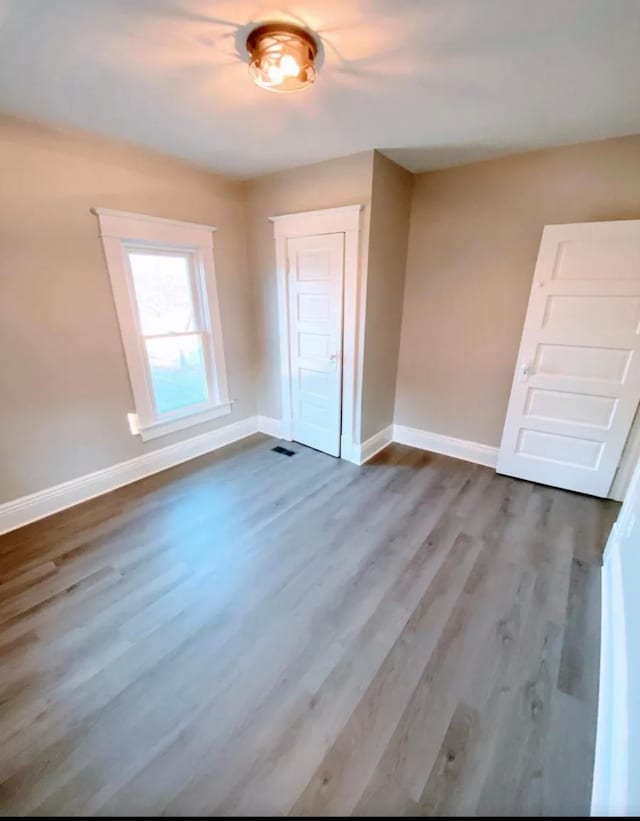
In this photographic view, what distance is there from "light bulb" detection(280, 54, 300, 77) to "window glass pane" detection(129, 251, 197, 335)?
1.77 metres

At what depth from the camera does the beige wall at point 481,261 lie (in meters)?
2.34

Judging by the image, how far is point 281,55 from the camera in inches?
53.9

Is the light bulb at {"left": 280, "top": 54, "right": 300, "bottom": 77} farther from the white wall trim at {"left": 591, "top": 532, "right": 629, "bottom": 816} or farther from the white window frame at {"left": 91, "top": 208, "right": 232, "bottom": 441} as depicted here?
the white wall trim at {"left": 591, "top": 532, "right": 629, "bottom": 816}

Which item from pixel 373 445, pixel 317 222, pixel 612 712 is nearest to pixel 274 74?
pixel 317 222

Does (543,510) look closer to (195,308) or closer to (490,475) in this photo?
(490,475)

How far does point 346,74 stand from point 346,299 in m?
1.39

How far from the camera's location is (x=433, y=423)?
341 centimetres

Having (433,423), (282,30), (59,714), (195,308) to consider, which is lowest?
(59,714)

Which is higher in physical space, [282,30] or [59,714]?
[282,30]

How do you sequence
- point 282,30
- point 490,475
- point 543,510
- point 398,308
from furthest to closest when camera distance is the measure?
point 398,308 < point 490,475 < point 543,510 < point 282,30

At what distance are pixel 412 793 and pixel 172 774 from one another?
0.79m

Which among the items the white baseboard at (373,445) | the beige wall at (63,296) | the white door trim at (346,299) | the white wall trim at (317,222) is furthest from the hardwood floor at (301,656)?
the white wall trim at (317,222)

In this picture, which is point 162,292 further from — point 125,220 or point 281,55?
point 281,55

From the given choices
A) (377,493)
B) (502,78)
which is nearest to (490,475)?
(377,493)
